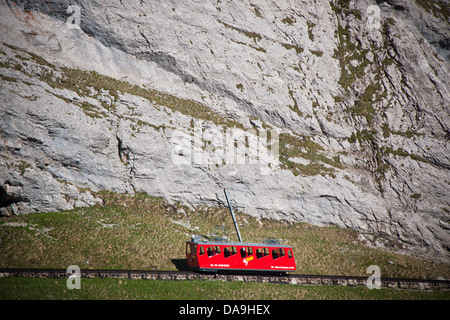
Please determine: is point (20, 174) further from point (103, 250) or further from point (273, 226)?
point (273, 226)

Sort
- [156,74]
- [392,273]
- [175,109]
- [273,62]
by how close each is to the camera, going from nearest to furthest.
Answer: [392,273], [175,109], [156,74], [273,62]

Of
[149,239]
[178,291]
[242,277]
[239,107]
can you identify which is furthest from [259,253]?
[239,107]

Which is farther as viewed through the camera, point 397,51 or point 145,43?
point 397,51

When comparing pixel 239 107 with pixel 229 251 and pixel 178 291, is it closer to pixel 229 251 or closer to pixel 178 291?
pixel 229 251

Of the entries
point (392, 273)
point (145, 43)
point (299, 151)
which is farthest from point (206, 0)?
point (392, 273)

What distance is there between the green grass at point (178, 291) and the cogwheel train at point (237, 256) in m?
1.85

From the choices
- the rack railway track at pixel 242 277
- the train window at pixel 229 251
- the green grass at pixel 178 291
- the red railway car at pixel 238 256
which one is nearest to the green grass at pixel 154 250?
the green grass at pixel 178 291

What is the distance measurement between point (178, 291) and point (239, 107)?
34.0 m

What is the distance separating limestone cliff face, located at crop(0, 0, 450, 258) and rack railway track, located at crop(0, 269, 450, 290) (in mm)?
10625

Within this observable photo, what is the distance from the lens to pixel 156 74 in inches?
2167

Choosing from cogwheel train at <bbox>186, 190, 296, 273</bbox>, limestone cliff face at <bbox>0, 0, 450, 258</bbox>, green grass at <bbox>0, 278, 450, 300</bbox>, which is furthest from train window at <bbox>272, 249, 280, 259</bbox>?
limestone cliff face at <bbox>0, 0, 450, 258</bbox>

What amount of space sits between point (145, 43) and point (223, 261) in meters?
36.7

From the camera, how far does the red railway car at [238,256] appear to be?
105 feet

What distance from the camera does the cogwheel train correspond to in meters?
32.1
